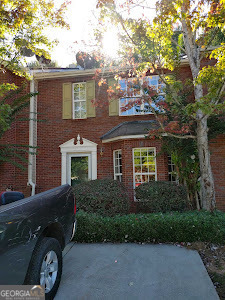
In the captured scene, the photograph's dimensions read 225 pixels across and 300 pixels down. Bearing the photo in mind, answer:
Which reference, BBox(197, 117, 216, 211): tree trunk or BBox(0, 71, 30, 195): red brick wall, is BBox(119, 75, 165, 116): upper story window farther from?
BBox(0, 71, 30, 195): red brick wall

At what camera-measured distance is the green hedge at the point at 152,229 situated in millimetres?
4621

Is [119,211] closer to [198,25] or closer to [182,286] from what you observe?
[182,286]

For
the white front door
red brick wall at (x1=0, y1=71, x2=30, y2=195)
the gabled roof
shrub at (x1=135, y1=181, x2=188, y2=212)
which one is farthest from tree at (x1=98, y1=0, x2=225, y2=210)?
red brick wall at (x1=0, y1=71, x2=30, y2=195)

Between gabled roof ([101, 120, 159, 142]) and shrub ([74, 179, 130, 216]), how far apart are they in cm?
233

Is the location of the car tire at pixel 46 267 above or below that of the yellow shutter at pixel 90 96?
below

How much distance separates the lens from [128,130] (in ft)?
27.1

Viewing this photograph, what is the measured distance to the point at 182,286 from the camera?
306cm

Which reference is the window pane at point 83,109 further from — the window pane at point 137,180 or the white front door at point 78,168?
the window pane at point 137,180

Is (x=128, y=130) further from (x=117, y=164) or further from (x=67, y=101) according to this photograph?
(x=67, y=101)

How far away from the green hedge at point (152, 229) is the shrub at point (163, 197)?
1.45 metres

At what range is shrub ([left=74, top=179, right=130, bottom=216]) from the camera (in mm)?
6016

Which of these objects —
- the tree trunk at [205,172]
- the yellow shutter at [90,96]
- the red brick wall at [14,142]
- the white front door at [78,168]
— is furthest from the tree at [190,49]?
the red brick wall at [14,142]

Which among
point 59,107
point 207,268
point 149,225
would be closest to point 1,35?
point 59,107

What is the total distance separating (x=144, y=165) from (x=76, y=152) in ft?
9.11
